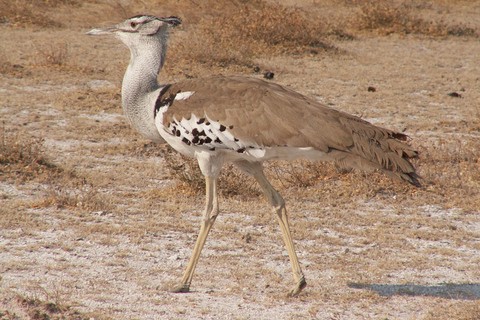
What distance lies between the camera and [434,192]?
5.54 m

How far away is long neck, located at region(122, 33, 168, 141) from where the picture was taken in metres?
3.76

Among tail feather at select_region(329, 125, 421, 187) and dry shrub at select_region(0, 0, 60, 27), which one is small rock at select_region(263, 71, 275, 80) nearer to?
dry shrub at select_region(0, 0, 60, 27)

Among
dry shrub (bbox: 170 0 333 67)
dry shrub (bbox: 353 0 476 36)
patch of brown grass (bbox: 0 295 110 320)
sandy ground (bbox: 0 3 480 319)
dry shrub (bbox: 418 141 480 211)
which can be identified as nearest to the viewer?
patch of brown grass (bbox: 0 295 110 320)

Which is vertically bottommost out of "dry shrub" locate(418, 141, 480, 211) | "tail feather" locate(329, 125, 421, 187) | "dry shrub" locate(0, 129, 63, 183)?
"dry shrub" locate(0, 129, 63, 183)

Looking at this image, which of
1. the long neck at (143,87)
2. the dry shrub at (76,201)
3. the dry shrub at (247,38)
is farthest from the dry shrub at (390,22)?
the long neck at (143,87)

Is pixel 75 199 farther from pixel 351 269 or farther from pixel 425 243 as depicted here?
pixel 425 243

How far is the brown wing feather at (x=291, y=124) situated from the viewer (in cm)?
338

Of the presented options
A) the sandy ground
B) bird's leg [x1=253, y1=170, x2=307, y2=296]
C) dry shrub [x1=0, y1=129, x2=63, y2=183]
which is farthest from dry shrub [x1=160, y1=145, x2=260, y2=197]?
bird's leg [x1=253, y1=170, x2=307, y2=296]

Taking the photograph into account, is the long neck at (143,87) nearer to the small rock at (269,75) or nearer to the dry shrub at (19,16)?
the small rock at (269,75)

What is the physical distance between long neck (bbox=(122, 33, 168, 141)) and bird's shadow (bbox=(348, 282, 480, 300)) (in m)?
1.86

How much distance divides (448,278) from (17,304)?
301 centimetres

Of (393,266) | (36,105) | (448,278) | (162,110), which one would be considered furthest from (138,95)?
(36,105)

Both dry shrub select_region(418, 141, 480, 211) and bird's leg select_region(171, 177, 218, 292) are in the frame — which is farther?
dry shrub select_region(418, 141, 480, 211)

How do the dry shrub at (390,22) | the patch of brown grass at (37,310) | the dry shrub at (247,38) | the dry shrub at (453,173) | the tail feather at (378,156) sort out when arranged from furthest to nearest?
1. the dry shrub at (390,22)
2. the dry shrub at (247,38)
3. the dry shrub at (453,173)
4. the tail feather at (378,156)
5. the patch of brown grass at (37,310)
